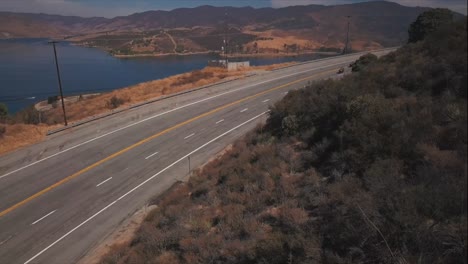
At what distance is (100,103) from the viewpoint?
4069cm

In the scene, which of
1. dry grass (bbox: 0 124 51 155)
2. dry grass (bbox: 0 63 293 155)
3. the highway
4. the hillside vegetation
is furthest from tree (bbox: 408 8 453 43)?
dry grass (bbox: 0 124 51 155)

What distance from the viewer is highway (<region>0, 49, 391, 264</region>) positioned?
1471cm

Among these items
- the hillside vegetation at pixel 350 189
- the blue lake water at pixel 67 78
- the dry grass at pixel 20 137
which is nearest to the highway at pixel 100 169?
the dry grass at pixel 20 137

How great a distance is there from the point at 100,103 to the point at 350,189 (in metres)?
36.9

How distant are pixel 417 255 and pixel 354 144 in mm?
6207

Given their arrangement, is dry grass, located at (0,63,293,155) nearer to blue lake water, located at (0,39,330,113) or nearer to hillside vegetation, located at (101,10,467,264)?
hillside vegetation, located at (101,10,467,264)

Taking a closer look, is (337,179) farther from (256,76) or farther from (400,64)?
(256,76)

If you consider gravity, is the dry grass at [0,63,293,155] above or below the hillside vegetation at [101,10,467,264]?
below

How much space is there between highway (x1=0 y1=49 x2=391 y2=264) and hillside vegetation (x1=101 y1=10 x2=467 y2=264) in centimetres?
291

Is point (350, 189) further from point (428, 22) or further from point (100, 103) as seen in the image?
point (100, 103)

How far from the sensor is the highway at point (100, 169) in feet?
48.3

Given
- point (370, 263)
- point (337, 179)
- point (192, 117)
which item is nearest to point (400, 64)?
point (337, 179)

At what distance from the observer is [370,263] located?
6.86 meters

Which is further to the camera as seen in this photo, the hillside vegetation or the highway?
the highway
